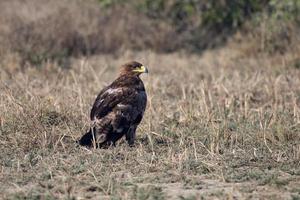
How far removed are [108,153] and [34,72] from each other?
17.2 ft

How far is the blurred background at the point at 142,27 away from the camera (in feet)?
46.9

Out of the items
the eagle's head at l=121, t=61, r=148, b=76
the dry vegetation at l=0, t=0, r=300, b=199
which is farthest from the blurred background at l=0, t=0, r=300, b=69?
the eagle's head at l=121, t=61, r=148, b=76

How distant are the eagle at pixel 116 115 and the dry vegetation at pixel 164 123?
17 cm

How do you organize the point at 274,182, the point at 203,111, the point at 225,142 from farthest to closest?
the point at 203,111, the point at 225,142, the point at 274,182

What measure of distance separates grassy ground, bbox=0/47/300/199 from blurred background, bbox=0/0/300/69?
189cm

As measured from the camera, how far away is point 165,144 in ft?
27.9

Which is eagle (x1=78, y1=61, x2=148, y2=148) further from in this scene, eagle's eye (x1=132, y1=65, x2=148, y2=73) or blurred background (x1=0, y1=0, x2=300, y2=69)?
blurred background (x1=0, y1=0, x2=300, y2=69)

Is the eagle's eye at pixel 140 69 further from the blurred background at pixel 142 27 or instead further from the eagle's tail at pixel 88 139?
the blurred background at pixel 142 27

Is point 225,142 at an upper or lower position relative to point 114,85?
lower

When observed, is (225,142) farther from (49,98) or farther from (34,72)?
(34,72)

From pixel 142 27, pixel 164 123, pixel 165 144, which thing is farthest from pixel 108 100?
pixel 142 27

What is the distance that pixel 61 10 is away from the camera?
16141 millimetres

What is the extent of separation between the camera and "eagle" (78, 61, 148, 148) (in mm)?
8180

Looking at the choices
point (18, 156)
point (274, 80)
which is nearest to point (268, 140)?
point (18, 156)
